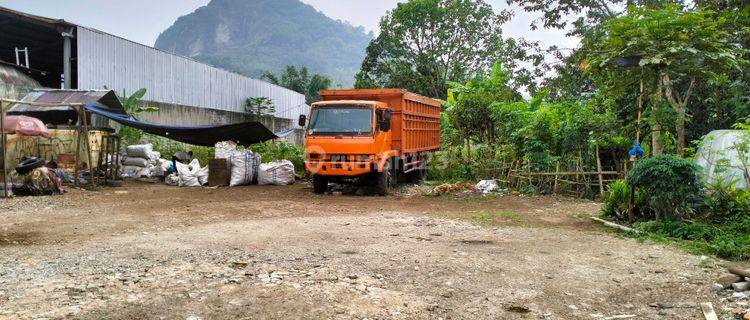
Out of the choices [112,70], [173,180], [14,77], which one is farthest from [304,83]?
[173,180]

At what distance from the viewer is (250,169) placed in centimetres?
1421

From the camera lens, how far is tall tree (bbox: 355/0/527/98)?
29.3m

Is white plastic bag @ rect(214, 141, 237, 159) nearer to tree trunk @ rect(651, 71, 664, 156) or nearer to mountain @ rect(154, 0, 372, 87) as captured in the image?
tree trunk @ rect(651, 71, 664, 156)

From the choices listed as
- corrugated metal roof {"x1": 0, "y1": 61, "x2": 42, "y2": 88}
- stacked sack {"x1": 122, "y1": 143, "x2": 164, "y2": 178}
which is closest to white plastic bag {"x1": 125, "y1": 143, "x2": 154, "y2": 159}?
stacked sack {"x1": 122, "y1": 143, "x2": 164, "y2": 178}

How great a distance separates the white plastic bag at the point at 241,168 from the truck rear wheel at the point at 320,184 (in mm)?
2748

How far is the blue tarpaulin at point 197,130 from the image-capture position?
496 inches

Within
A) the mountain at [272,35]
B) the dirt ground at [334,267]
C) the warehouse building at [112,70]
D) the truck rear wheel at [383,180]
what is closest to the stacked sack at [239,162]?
the truck rear wheel at [383,180]

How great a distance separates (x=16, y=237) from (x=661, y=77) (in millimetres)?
8723

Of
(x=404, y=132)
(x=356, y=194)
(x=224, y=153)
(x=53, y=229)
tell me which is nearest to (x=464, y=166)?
(x=404, y=132)

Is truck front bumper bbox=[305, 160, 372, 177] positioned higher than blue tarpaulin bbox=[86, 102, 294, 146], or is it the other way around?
blue tarpaulin bbox=[86, 102, 294, 146]

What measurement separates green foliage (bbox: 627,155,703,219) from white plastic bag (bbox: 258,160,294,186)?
30.0 ft

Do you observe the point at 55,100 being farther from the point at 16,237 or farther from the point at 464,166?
the point at 464,166

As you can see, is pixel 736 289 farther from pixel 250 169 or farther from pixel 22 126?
pixel 22 126

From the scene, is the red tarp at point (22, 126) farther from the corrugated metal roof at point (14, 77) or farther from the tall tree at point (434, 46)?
the tall tree at point (434, 46)
